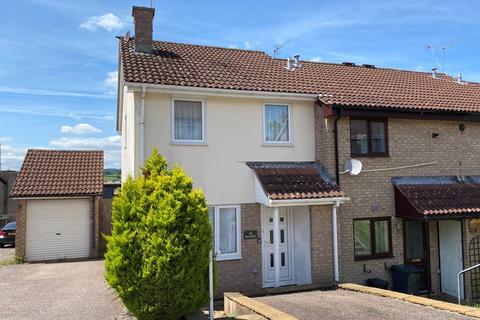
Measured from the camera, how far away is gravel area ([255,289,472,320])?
26.9ft

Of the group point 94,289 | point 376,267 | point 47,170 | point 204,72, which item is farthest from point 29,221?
point 376,267

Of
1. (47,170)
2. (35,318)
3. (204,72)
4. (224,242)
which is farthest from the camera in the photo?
(47,170)

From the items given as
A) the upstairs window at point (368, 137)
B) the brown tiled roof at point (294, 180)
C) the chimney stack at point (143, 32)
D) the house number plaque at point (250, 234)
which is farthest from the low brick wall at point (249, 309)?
the chimney stack at point (143, 32)

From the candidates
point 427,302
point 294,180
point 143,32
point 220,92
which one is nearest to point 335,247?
point 294,180

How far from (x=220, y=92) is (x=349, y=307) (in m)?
6.48

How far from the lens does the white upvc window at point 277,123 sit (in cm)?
1261

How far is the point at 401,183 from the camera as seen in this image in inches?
515

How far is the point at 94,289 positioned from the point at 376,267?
8.33 meters

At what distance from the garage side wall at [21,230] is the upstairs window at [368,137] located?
1387 centimetres

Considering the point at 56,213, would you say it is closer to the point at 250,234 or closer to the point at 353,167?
the point at 250,234

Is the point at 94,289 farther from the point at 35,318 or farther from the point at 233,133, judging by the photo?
the point at 233,133

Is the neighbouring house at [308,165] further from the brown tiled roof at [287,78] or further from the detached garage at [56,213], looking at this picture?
the detached garage at [56,213]

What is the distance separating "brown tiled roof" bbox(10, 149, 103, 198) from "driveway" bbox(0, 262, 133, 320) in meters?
3.37

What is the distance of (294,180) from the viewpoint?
39.2 feet
